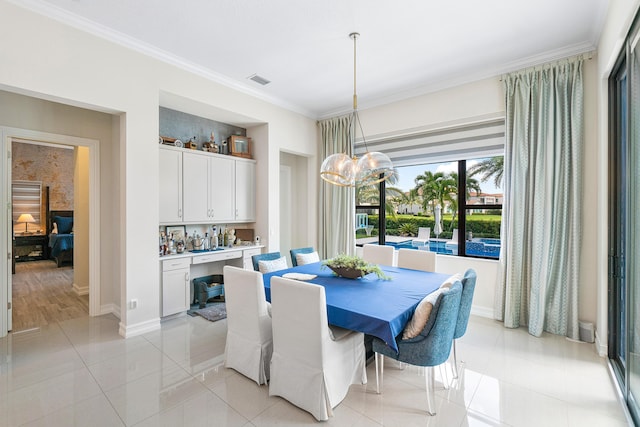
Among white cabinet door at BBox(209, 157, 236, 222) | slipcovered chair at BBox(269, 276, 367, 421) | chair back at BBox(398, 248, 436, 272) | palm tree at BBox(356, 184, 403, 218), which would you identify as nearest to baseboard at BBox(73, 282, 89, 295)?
white cabinet door at BBox(209, 157, 236, 222)

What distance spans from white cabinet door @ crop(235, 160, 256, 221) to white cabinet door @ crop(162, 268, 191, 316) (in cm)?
131

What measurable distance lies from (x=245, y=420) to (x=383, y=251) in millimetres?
2655

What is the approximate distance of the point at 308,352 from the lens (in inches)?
79.4

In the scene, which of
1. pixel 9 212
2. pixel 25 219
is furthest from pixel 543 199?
pixel 25 219

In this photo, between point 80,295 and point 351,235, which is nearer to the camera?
point 80,295

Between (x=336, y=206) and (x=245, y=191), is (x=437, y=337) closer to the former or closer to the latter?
(x=336, y=206)

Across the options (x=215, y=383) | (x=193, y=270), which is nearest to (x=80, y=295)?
(x=193, y=270)

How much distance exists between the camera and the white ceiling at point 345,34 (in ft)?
8.84

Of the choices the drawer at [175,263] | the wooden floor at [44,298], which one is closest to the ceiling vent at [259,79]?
the drawer at [175,263]

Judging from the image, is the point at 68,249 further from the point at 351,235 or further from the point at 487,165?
the point at 487,165

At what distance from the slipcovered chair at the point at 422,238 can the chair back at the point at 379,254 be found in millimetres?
978

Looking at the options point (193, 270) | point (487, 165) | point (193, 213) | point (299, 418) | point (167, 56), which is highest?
point (167, 56)

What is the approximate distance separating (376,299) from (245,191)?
3324 mm

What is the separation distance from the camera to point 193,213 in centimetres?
427
